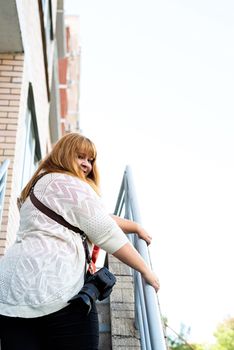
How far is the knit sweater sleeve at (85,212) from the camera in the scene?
169 centimetres

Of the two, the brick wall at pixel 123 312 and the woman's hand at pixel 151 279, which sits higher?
the woman's hand at pixel 151 279

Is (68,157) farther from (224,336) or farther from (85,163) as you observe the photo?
(224,336)

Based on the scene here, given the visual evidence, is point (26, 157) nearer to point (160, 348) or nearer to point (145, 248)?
point (145, 248)

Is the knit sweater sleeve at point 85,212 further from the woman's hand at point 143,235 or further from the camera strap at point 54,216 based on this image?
the woman's hand at point 143,235

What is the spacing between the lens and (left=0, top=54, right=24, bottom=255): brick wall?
3943 mm

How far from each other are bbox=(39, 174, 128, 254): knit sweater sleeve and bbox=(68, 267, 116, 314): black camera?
11 cm

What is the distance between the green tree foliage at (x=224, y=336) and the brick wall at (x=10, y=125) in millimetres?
21118

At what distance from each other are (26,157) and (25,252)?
407 cm

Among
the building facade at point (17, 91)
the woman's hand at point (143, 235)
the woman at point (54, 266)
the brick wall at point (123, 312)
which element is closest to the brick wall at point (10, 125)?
the building facade at point (17, 91)

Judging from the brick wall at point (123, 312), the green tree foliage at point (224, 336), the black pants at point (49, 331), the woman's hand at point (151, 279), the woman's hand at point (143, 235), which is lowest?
the green tree foliage at point (224, 336)

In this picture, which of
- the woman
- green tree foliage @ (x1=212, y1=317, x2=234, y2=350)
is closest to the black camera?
the woman

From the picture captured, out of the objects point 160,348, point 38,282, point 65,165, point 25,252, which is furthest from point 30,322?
point 65,165

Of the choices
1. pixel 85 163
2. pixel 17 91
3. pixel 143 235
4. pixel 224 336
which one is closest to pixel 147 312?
pixel 143 235

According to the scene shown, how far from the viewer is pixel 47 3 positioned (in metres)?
7.00
